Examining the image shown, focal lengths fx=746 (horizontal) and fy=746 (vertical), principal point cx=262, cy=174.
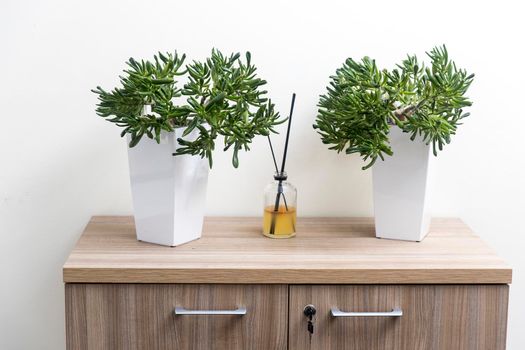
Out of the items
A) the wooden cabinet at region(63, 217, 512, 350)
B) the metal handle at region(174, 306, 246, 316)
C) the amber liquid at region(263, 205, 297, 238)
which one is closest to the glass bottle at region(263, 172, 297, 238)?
the amber liquid at region(263, 205, 297, 238)

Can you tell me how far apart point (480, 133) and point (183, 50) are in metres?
0.75

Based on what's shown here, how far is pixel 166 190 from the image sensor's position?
5.07 ft

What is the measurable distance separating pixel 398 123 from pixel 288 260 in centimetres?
35

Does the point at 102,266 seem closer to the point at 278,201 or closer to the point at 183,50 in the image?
the point at 278,201

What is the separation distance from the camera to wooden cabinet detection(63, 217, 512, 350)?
1459mm

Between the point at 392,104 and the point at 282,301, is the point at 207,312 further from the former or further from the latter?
the point at 392,104

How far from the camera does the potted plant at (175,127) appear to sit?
148cm

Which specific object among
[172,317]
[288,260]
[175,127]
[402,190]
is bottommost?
[172,317]

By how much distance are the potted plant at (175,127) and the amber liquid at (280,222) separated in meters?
0.17

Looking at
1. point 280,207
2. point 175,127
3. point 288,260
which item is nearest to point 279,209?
point 280,207

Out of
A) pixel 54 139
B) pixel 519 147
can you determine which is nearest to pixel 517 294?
pixel 519 147

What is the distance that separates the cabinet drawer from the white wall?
399mm

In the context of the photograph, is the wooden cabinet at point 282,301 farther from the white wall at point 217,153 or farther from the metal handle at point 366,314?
the white wall at point 217,153

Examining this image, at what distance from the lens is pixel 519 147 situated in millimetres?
1838
